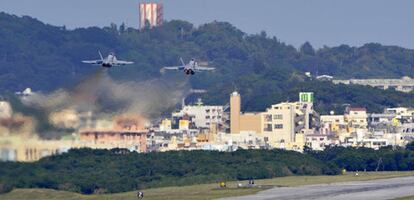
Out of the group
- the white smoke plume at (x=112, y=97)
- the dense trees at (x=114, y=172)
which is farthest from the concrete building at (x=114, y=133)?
the dense trees at (x=114, y=172)

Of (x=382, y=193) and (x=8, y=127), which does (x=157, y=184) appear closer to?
(x=382, y=193)

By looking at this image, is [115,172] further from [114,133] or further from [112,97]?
[112,97]

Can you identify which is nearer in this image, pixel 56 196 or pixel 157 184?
pixel 56 196

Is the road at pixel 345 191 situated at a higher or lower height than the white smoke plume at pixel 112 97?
lower

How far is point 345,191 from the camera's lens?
16325cm

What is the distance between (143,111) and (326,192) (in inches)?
686

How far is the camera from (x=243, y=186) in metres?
173

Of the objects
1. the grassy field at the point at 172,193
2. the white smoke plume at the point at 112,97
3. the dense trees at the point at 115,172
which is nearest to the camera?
the white smoke plume at the point at 112,97

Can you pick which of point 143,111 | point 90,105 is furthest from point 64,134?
point 143,111

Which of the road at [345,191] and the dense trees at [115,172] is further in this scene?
the dense trees at [115,172]

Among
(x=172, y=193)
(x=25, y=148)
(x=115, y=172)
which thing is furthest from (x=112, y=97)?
(x=115, y=172)

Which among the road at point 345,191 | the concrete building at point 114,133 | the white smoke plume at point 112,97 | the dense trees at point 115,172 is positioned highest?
the white smoke plume at point 112,97

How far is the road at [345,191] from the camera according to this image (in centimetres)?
15512

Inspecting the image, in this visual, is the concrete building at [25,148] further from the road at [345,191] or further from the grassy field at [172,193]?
the road at [345,191]
